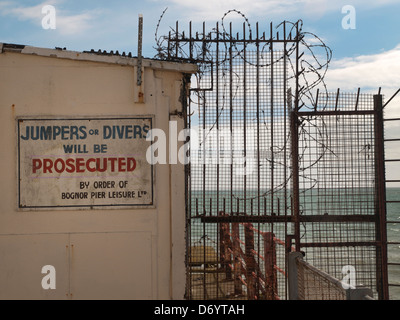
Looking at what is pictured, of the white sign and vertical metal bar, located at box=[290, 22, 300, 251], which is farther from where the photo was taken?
vertical metal bar, located at box=[290, 22, 300, 251]

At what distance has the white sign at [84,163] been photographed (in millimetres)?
5117

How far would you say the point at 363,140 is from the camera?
19.2ft

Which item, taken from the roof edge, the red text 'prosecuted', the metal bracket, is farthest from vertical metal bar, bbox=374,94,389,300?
A: the red text 'prosecuted'

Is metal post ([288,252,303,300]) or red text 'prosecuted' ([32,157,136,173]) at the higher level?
red text 'prosecuted' ([32,157,136,173])

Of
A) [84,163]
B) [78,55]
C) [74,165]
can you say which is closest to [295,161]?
[84,163]

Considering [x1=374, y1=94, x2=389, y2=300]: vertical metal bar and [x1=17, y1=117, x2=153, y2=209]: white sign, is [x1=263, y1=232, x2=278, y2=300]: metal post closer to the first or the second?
[x1=374, y1=94, x2=389, y2=300]: vertical metal bar

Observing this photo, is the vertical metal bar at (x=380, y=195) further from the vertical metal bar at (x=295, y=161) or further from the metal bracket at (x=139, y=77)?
the metal bracket at (x=139, y=77)

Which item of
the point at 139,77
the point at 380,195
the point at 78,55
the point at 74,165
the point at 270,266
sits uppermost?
the point at 78,55

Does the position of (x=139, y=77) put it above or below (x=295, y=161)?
above

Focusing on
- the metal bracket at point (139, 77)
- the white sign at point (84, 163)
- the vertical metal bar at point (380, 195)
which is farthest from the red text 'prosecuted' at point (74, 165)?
the vertical metal bar at point (380, 195)

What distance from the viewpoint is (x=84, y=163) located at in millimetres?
5145

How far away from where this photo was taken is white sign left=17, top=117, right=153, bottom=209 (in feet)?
16.8

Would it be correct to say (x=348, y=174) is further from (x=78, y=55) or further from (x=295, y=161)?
(x=78, y=55)
